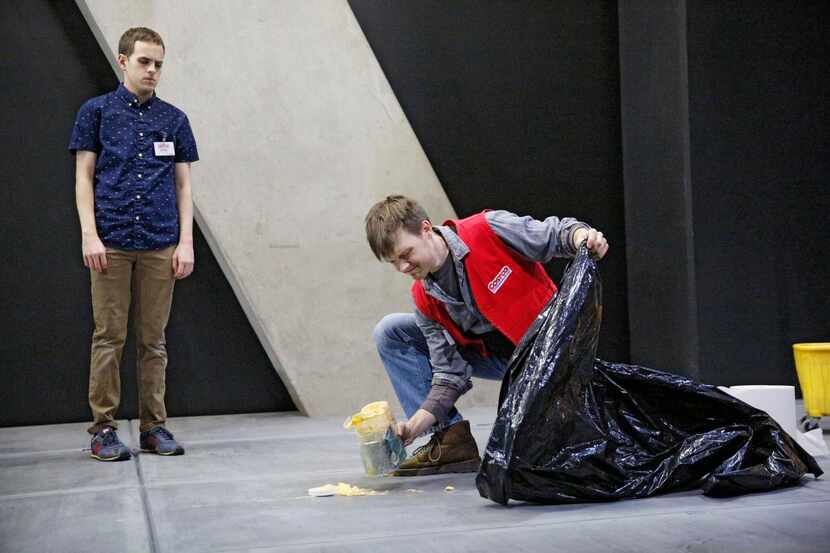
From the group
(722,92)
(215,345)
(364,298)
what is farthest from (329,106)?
(722,92)

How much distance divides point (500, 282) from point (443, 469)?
0.56 metres

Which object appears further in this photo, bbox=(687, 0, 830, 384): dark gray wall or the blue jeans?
bbox=(687, 0, 830, 384): dark gray wall

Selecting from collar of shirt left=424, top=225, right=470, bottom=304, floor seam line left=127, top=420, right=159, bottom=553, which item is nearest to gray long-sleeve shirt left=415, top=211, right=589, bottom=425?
collar of shirt left=424, top=225, right=470, bottom=304

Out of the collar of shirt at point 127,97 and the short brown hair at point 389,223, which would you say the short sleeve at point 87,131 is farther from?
the short brown hair at point 389,223

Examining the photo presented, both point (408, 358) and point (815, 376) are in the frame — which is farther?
point (815, 376)

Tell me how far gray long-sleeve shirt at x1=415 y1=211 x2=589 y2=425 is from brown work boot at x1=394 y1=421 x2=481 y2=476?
2.6 inches

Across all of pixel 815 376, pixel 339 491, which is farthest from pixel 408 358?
pixel 815 376

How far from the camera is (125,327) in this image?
10.3ft

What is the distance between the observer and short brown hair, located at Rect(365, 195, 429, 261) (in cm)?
230

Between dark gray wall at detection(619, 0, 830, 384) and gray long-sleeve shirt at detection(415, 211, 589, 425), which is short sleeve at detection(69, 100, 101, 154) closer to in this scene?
gray long-sleeve shirt at detection(415, 211, 589, 425)

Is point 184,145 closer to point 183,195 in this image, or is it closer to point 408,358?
point 183,195

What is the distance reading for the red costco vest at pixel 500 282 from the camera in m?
2.42

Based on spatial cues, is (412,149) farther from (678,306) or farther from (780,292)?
(780,292)

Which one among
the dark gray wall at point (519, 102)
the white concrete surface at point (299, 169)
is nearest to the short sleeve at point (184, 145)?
the white concrete surface at point (299, 169)
